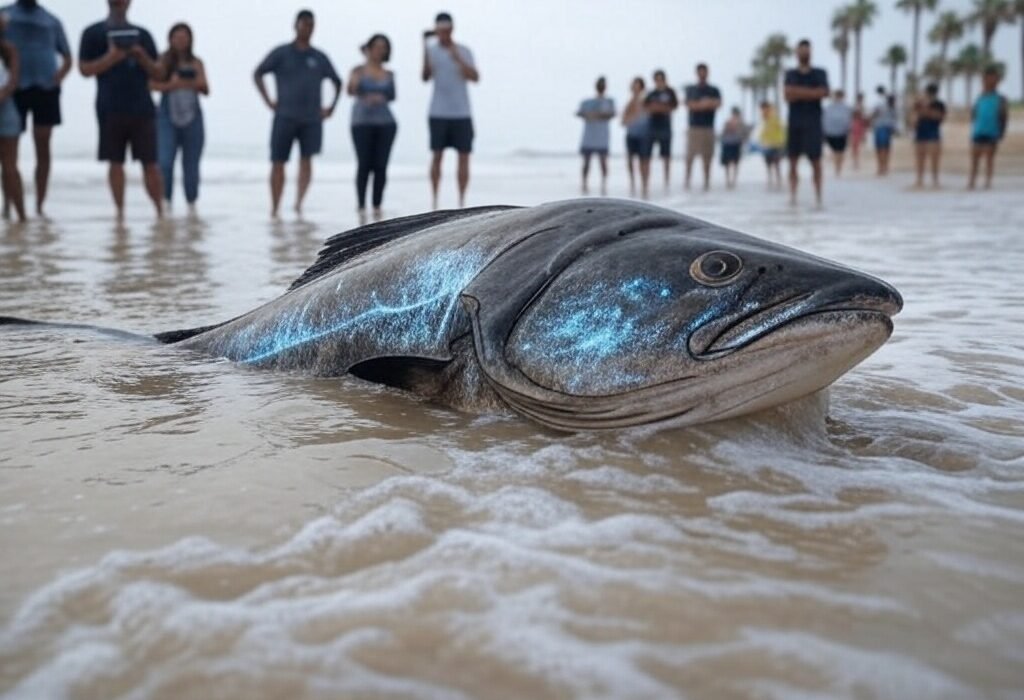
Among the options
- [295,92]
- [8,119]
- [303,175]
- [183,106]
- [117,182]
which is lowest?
[117,182]

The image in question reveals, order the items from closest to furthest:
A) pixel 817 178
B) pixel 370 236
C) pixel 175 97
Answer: pixel 370 236 → pixel 175 97 → pixel 817 178

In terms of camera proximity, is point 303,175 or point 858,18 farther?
point 858,18

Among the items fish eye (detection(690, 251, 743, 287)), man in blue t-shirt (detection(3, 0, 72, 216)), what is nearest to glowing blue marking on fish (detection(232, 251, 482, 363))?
fish eye (detection(690, 251, 743, 287))

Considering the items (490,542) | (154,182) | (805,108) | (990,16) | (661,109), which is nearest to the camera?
(490,542)

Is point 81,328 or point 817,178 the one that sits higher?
point 817,178

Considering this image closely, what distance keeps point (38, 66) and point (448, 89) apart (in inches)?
161

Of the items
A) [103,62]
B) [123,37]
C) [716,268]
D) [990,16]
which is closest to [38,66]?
[103,62]

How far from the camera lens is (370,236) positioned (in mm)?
3271

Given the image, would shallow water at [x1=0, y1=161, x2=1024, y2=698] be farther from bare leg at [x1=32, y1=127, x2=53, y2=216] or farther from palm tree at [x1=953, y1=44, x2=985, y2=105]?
palm tree at [x1=953, y1=44, x2=985, y2=105]

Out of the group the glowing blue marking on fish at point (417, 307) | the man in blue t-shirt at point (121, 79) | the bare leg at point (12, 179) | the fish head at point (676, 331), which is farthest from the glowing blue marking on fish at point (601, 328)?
the bare leg at point (12, 179)

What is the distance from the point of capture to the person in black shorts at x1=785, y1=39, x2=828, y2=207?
11.8 m

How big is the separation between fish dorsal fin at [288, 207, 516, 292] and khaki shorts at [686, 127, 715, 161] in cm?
1524

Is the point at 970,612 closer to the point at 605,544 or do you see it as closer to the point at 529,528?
the point at 605,544

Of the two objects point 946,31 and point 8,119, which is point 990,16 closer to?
point 946,31
